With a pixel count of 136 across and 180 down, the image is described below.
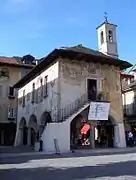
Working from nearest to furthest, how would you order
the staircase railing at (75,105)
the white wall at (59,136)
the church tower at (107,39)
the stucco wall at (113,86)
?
the white wall at (59,136), the staircase railing at (75,105), the stucco wall at (113,86), the church tower at (107,39)

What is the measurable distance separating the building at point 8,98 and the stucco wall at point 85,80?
18117mm

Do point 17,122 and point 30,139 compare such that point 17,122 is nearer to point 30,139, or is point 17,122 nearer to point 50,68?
point 30,139

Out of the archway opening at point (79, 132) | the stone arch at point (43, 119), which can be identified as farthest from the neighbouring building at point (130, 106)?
the stone arch at point (43, 119)

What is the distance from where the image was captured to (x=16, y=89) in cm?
4247

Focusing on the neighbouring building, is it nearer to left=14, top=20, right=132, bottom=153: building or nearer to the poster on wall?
left=14, top=20, right=132, bottom=153: building

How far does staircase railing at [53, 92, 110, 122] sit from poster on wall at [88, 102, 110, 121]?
0.85m

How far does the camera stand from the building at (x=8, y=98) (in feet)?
136

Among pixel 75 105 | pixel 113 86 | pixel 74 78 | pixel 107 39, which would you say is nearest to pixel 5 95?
pixel 107 39

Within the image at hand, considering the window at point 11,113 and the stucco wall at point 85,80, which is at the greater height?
the stucco wall at point 85,80

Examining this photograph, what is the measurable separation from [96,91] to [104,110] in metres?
2.44

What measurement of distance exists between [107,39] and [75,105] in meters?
9.83

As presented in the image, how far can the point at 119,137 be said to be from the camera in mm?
26703

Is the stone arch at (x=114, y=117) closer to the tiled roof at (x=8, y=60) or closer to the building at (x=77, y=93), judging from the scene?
the building at (x=77, y=93)

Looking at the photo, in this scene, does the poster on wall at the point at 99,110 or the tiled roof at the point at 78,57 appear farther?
the tiled roof at the point at 78,57
